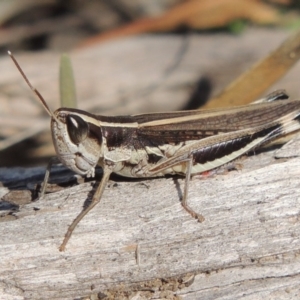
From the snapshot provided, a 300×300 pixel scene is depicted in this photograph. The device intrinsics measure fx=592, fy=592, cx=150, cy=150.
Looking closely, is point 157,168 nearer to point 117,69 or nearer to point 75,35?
point 117,69

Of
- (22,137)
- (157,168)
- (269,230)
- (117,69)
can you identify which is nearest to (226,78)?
(117,69)

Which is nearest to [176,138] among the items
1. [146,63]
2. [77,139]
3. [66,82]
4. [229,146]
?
[229,146]

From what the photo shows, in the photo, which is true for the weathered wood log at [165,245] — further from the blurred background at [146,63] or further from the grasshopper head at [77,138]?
the blurred background at [146,63]

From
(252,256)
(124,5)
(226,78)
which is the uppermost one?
(124,5)

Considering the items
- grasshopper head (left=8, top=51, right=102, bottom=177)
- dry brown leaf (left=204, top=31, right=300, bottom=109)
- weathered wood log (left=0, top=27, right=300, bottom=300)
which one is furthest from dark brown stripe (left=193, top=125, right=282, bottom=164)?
dry brown leaf (left=204, top=31, right=300, bottom=109)

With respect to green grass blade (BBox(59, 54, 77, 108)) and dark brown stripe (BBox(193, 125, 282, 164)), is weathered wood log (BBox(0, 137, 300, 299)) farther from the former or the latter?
green grass blade (BBox(59, 54, 77, 108))

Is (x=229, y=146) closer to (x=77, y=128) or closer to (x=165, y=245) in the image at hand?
(x=165, y=245)

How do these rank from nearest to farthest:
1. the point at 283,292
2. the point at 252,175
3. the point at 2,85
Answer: the point at 283,292 < the point at 252,175 < the point at 2,85
